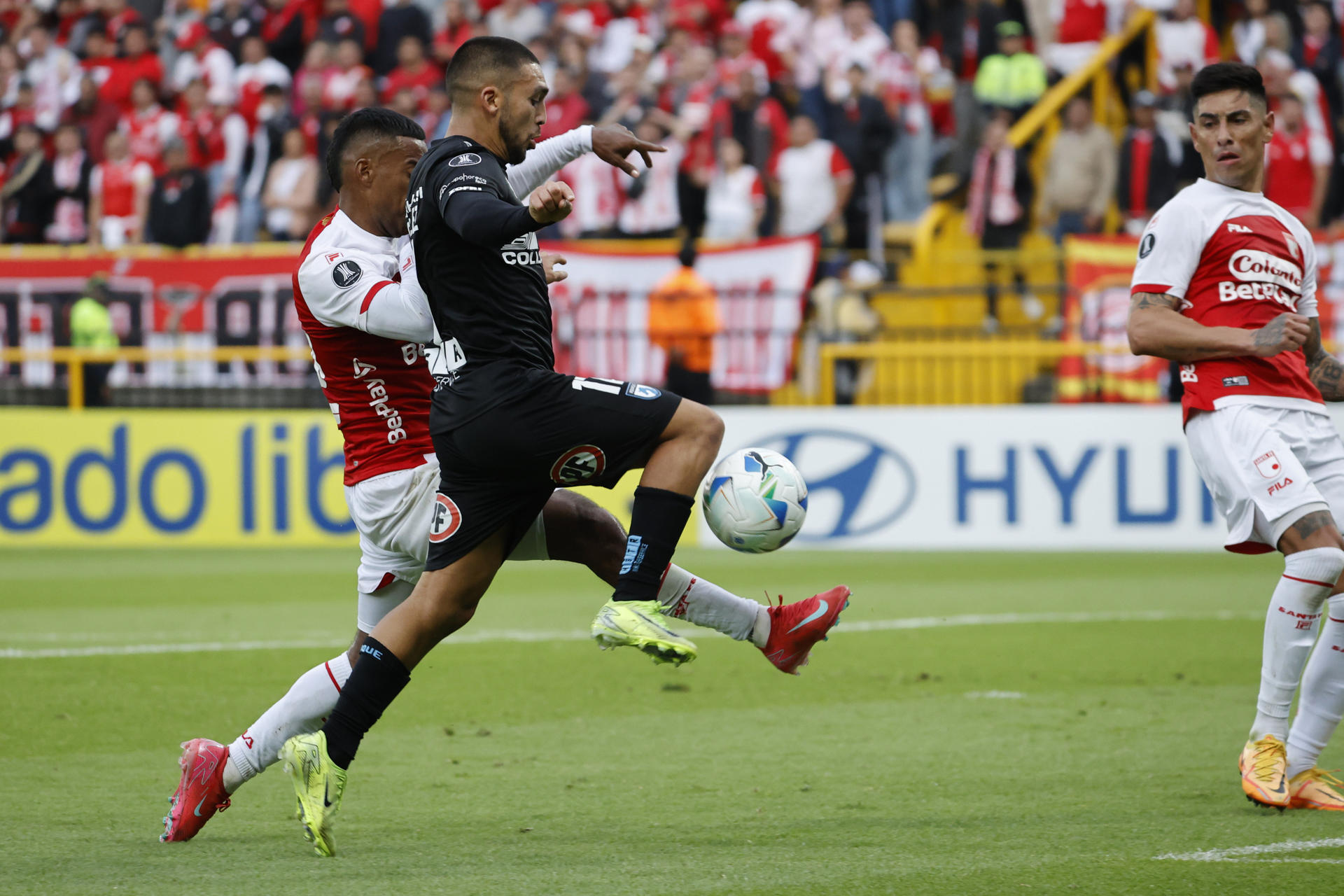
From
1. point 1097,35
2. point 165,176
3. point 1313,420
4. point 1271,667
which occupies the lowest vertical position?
point 1271,667

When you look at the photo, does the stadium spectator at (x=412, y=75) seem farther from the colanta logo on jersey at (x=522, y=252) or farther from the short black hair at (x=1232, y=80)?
the colanta logo on jersey at (x=522, y=252)

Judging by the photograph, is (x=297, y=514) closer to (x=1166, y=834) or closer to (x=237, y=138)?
(x=237, y=138)

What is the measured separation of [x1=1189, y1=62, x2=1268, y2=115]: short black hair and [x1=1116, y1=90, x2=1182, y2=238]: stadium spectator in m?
11.1

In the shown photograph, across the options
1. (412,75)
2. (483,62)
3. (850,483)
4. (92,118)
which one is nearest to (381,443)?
(483,62)

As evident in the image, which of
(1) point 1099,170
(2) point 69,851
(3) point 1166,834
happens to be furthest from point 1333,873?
(1) point 1099,170

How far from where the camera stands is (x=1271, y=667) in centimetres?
557

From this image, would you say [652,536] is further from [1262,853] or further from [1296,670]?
[1296,670]

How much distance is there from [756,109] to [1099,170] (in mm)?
3637

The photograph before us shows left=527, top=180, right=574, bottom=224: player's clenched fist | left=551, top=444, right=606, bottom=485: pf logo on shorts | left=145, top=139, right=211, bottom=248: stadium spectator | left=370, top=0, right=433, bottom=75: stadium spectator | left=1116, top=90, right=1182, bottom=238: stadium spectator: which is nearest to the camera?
left=527, top=180, right=574, bottom=224: player's clenched fist

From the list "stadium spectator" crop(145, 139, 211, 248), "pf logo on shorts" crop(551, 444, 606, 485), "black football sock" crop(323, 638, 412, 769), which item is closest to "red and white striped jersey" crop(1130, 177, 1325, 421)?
"pf logo on shorts" crop(551, 444, 606, 485)

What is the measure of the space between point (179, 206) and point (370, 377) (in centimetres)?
1424

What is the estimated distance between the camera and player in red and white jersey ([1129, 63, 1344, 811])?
547cm

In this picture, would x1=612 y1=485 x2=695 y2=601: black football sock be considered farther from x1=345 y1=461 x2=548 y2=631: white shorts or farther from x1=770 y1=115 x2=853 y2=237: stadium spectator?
x1=770 y1=115 x2=853 y2=237: stadium spectator

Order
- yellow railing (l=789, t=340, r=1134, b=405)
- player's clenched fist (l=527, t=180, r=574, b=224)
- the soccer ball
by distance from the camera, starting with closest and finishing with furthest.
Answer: player's clenched fist (l=527, t=180, r=574, b=224), the soccer ball, yellow railing (l=789, t=340, r=1134, b=405)
